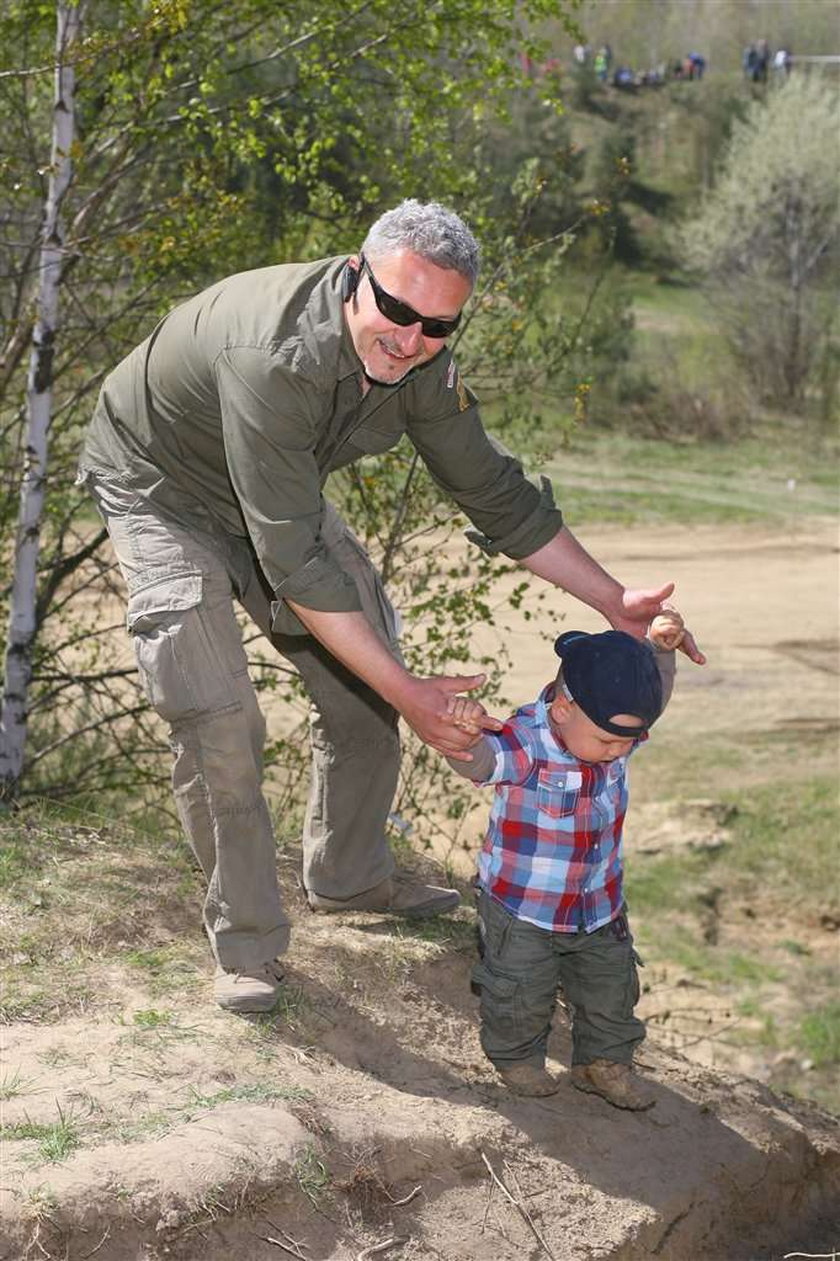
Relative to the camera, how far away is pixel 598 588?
15.3 feet

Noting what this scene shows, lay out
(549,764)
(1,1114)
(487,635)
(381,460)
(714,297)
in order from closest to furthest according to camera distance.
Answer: (1,1114)
(549,764)
(381,460)
(487,635)
(714,297)

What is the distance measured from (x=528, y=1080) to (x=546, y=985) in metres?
0.28

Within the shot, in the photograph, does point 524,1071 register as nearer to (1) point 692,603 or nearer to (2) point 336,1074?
(2) point 336,1074

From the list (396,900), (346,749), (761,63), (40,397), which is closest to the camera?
(346,749)

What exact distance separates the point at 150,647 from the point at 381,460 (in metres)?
3.27

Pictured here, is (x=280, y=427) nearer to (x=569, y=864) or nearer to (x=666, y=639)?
(x=666, y=639)

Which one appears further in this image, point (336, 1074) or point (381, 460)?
point (381, 460)

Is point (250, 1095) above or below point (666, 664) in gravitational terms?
below

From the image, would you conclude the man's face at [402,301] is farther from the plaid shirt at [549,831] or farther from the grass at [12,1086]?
the grass at [12,1086]

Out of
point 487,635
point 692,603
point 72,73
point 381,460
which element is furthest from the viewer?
point 692,603

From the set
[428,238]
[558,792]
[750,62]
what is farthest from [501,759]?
[750,62]

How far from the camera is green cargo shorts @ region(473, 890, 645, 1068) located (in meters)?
4.33

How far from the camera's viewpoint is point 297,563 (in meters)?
3.97

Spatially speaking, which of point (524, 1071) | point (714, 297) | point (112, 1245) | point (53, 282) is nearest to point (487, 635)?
point (53, 282)
